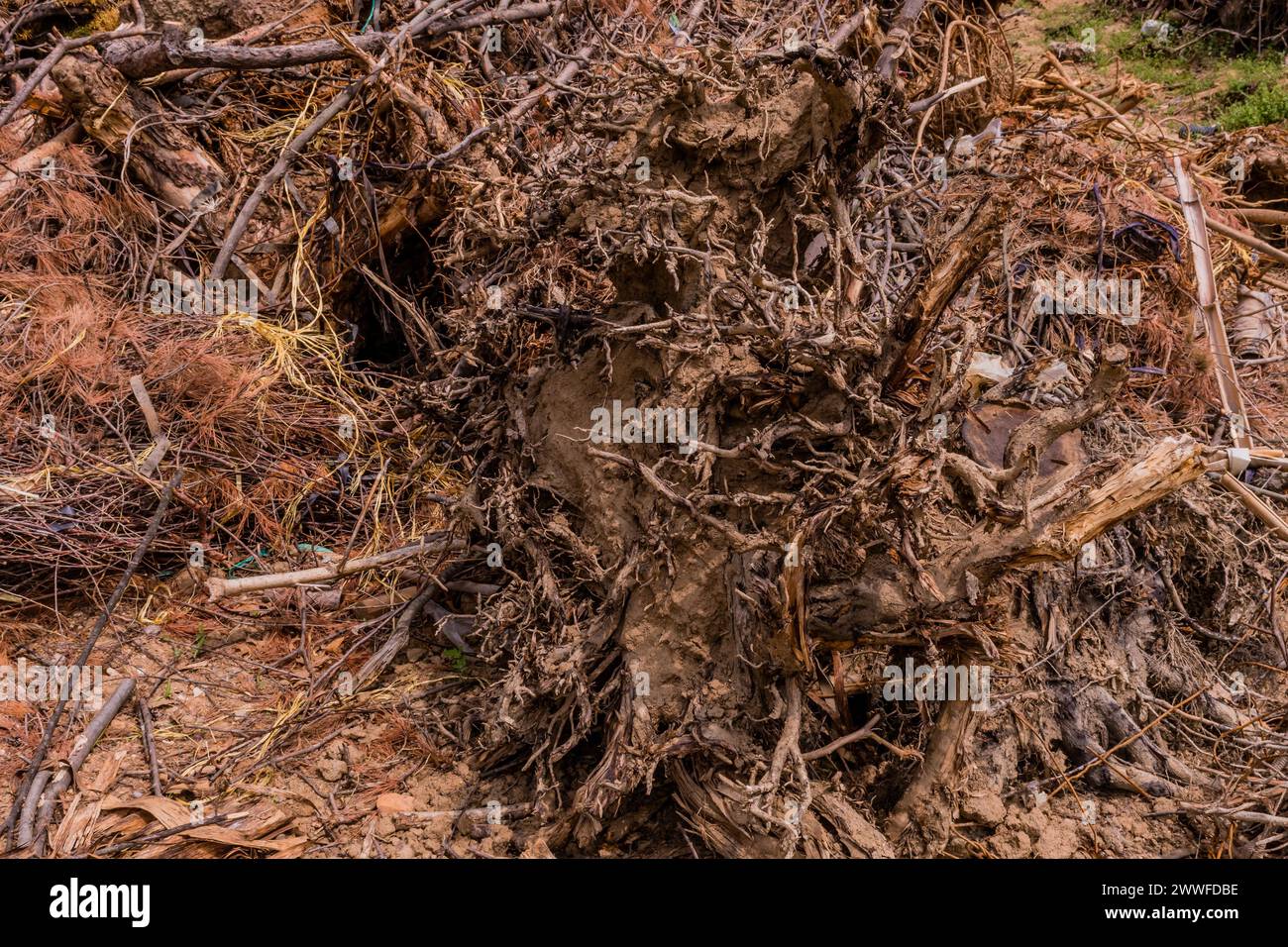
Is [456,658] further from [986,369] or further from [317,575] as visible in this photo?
[986,369]

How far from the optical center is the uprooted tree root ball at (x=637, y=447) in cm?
275

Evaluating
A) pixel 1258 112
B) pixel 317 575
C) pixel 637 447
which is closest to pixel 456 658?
pixel 317 575

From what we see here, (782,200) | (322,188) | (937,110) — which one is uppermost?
(937,110)

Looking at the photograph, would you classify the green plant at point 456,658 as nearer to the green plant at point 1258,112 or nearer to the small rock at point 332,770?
the small rock at point 332,770

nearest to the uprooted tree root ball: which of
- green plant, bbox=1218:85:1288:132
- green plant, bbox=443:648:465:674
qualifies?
green plant, bbox=443:648:465:674

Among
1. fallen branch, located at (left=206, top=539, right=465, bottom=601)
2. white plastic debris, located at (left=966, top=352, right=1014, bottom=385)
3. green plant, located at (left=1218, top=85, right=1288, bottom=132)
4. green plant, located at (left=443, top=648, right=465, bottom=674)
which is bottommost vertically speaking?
green plant, located at (left=443, top=648, right=465, bottom=674)

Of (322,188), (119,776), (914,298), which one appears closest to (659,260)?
(914,298)

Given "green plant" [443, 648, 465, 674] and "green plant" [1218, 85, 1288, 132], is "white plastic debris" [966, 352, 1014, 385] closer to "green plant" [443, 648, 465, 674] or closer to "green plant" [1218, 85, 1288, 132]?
"green plant" [443, 648, 465, 674]

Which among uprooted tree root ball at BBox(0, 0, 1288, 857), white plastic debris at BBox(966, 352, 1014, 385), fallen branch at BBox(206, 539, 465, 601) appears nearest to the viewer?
uprooted tree root ball at BBox(0, 0, 1288, 857)

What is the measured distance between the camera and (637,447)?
9.76 ft

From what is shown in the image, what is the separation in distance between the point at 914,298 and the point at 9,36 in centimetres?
459

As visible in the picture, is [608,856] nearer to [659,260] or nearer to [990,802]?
[990,802]

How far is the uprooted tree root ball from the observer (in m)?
2.75

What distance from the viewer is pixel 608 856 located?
9.45 ft
